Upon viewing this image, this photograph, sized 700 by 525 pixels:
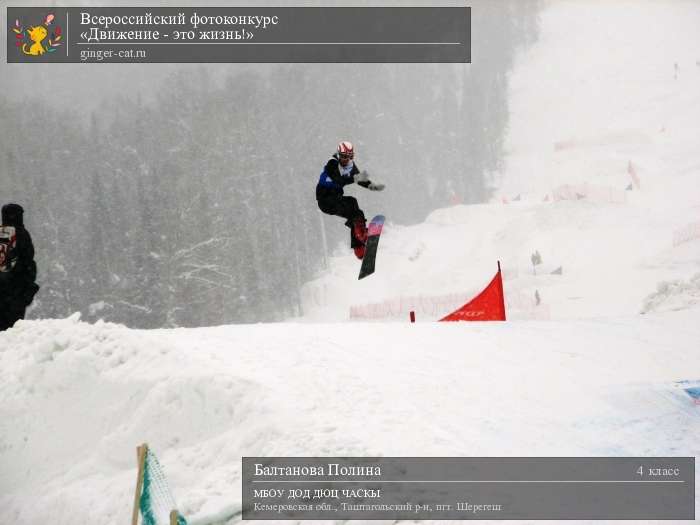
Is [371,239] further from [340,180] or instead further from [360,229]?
[340,180]

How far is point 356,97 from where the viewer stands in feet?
190

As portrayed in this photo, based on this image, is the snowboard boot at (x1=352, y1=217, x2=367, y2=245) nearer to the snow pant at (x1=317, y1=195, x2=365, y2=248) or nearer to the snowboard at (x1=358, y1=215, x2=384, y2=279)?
the snowboard at (x1=358, y1=215, x2=384, y2=279)

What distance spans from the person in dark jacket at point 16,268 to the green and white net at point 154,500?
149 inches

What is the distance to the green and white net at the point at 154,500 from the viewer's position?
6.32m

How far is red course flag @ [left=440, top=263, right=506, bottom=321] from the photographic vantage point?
13.8 m

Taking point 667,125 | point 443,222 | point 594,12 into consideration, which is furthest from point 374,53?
point 594,12

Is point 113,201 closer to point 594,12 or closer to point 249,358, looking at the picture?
point 249,358

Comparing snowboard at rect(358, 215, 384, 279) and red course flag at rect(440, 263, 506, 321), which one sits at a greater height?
snowboard at rect(358, 215, 384, 279)

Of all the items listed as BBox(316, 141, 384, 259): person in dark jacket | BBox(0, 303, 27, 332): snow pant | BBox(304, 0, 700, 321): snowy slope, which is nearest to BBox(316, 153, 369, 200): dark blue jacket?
BBox(316, 141, 384, 259): person in dark jacket

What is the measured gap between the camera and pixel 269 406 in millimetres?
7266

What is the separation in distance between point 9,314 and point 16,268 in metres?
0.77

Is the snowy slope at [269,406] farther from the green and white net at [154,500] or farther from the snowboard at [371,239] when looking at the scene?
the snowboard at [371,239]

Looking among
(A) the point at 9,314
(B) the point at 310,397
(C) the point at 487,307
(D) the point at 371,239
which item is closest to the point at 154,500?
(B) the point at 310,397

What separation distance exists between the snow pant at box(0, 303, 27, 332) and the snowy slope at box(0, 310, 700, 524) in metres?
0.41
